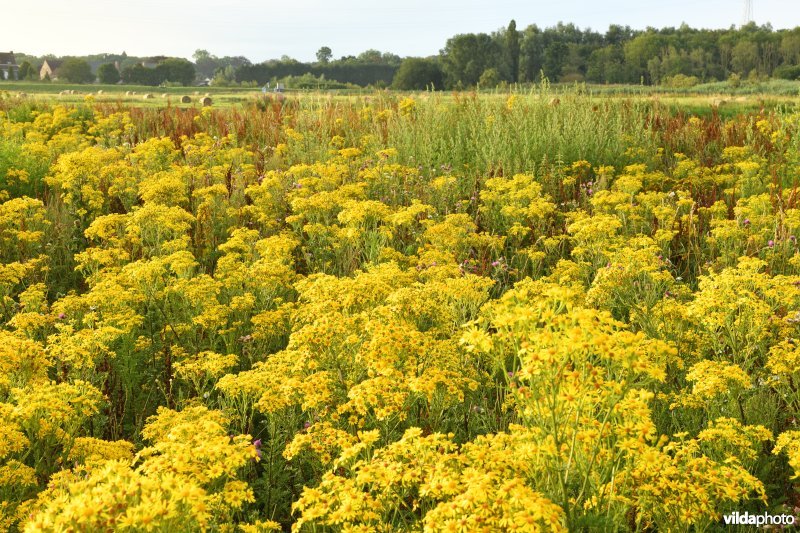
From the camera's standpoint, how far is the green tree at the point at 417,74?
8938 cm

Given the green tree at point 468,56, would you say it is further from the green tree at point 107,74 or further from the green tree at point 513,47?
the green tree at point 107,74

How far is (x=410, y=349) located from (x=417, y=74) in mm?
93260

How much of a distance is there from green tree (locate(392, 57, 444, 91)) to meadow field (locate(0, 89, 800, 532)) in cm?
8216

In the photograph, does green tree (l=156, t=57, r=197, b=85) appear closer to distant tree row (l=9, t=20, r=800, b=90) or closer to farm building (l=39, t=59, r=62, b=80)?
distant tree row (l=9, t=20, r=800, b=90)

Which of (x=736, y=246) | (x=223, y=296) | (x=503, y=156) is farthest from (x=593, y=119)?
(x=223, y=296)

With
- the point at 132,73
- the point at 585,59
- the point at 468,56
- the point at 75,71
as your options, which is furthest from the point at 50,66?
the point at 585,59

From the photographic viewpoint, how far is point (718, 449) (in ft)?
9.95

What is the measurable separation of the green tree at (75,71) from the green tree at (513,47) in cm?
5999

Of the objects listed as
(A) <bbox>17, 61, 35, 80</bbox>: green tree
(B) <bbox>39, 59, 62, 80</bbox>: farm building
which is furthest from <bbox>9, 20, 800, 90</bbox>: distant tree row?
(B) <bbox>39, 59, 62, 80</bbox>: farm building

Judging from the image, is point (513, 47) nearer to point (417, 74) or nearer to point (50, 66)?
point (417, 74)

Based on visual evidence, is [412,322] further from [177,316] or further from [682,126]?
[682,126]

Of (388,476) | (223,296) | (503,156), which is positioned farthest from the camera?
(503,156)

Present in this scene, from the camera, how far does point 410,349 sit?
3500 mm

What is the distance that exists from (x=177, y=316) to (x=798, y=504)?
457cm
